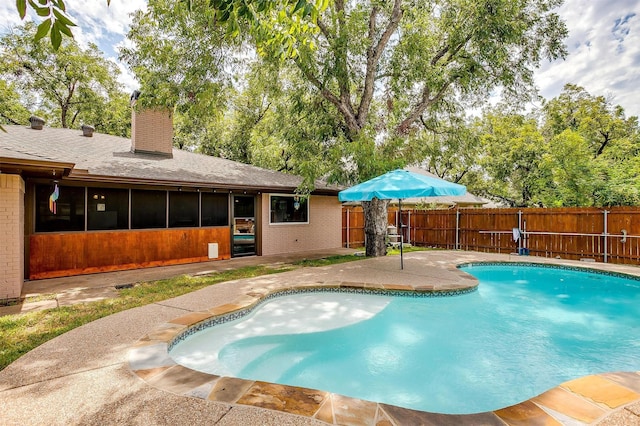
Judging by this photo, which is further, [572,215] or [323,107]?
[323,107]

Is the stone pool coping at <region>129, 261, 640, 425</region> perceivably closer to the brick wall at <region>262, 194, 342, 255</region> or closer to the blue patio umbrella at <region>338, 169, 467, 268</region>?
the blue patio umbrella at <region>338, 169, 467, 268</region>

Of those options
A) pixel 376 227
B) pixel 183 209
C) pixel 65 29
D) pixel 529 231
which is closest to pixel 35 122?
pixel 183 209

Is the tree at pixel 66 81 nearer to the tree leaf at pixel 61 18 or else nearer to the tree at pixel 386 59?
the tree at pixel 386 59

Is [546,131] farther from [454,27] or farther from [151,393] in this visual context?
[151,393]

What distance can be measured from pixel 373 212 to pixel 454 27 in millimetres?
6313

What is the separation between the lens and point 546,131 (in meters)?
23.2

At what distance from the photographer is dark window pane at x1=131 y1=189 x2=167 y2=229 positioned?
8797 mm

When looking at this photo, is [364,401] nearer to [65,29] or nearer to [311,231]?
[65,29]

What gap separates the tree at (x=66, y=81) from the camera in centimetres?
1788

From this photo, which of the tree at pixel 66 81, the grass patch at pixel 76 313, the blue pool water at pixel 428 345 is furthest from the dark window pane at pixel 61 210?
the tree at pixel 66 81

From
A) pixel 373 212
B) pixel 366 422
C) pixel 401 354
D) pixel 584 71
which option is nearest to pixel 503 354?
pixel 401 354

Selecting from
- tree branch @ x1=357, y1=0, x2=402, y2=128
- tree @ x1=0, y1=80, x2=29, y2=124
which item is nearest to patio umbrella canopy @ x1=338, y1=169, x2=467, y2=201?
tree branch @ x1=357, y1=0, x2=402, y2=128

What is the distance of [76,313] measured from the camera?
488 cm

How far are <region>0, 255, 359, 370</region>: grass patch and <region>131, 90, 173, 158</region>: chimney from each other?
5875 mm
